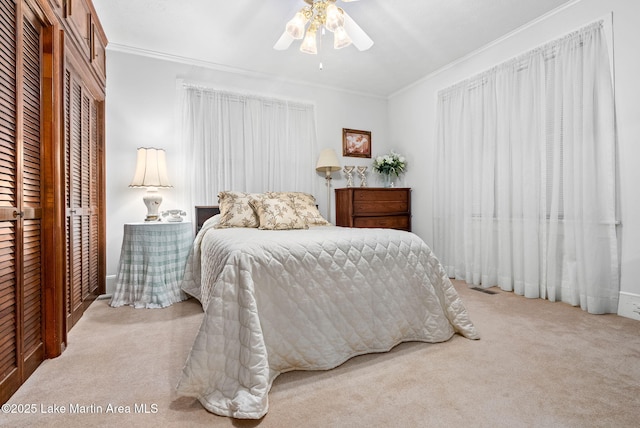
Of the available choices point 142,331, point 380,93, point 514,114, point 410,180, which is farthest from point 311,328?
point 380,93

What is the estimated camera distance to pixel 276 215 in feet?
8.77

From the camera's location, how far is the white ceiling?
254 centimetres

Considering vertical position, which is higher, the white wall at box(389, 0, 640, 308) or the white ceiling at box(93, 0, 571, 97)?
the white ceiling at box(93, 0, 571, 97)

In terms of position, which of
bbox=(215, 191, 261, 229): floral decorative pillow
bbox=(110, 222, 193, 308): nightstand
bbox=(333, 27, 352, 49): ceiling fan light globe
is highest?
bbox=(333, 27, 352, 49): ceiling fan light globe

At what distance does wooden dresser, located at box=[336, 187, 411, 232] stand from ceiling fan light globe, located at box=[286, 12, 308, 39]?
1.93 m

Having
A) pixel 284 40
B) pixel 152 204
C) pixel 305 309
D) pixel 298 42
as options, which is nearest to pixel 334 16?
pixel 284 40

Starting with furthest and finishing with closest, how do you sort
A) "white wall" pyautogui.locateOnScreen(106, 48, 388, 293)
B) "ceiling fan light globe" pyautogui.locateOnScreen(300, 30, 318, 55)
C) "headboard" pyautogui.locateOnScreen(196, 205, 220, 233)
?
"headboard" pyautogui.locateOnScreen(196, 205, 220, 233), "white wall" pyautogui.locateOnScreen(106, 48, 388, 293), "ceiling fan light globe" pyautogui.locateOnScreen(300, 30, 318, 55)

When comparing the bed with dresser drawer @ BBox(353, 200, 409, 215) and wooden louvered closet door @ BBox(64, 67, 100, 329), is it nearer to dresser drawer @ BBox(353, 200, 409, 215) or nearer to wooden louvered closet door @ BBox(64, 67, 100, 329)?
wooden louvered closet door @ BBox(64, 67, 100, 329)

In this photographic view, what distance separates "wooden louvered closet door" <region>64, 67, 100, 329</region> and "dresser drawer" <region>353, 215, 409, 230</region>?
2660 mm

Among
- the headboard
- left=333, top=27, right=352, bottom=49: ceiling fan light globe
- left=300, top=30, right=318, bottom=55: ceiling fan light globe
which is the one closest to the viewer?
left=333, top=27, right=352, bottom=49: ceiling fan light globe

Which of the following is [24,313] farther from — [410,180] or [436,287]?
[410,180]

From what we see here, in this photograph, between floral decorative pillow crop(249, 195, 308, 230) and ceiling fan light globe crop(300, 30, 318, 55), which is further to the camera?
floral decorative pillow crop(249, 195, 308, 230)

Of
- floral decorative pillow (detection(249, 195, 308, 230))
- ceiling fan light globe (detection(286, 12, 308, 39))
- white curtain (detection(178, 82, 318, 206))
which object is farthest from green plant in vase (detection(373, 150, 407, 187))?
ceiling fan light globe (detection(286, 12, 308, 39))

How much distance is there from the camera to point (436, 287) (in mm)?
1943
